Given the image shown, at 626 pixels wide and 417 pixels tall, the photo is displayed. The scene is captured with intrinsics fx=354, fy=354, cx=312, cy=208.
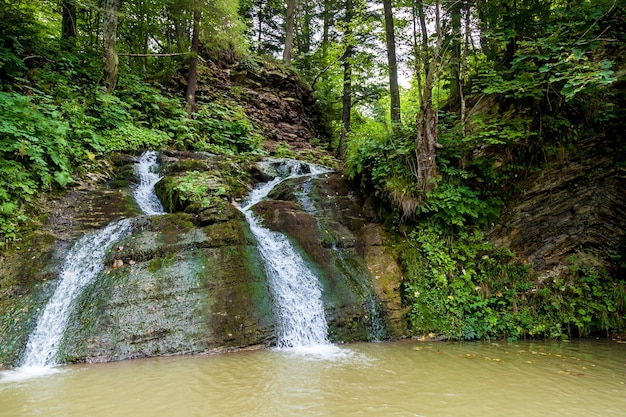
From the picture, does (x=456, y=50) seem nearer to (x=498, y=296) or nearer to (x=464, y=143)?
(x=464, y=143)

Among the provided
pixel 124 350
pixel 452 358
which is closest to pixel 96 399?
pixel 124 350

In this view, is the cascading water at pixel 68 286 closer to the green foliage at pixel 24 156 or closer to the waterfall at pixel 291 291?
the green foliage at pixel 24 156

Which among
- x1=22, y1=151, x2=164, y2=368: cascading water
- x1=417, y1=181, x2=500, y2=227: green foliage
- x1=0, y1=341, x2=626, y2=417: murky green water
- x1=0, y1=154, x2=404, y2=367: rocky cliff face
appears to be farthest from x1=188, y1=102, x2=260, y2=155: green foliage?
x1=0, y1=341, x2=626, y2=417: murky green water

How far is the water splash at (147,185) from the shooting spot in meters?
8.08

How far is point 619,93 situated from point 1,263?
11071 mm

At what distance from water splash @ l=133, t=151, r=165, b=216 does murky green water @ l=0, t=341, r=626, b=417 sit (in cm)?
416

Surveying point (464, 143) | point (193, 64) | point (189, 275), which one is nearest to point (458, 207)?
point (464, 143)

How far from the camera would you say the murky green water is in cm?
324

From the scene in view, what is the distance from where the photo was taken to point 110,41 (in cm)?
1038

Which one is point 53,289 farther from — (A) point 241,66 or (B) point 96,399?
(A) point 241,66

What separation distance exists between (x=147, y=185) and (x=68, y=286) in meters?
3.94

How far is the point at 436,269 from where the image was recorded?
684 centimetres

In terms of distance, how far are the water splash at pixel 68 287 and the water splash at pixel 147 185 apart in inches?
47.8

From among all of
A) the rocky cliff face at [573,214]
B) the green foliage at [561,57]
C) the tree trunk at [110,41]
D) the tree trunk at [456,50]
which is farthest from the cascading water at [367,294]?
the tree trunk at [110,41]
